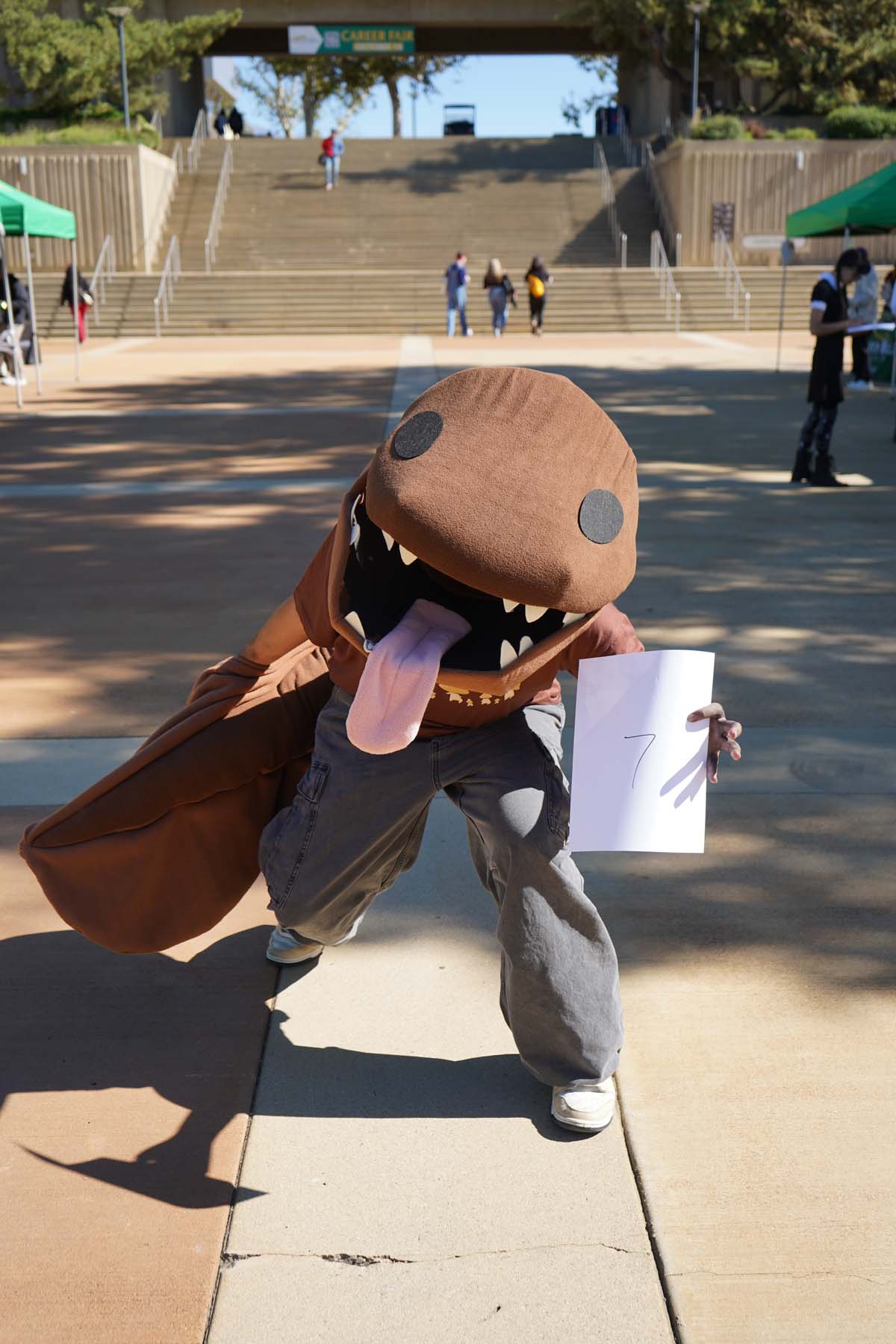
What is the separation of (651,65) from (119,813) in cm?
4738

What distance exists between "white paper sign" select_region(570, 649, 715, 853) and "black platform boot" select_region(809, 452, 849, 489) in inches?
311

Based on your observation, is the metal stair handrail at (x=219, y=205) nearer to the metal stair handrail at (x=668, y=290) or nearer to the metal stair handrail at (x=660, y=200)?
the metal stair handrail at (x=668, y=290)

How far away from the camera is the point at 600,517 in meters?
2.16

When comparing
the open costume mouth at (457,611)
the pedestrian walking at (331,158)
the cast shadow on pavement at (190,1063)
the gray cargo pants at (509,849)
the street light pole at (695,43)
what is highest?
the street light pole at (695,43)

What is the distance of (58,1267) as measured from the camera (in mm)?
2107

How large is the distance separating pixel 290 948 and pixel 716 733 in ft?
4.02

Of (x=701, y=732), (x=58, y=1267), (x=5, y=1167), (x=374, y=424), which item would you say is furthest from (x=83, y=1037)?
(x=374, y=424)

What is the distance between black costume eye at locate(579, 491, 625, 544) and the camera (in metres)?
2.15

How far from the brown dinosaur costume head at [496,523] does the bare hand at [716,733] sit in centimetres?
29

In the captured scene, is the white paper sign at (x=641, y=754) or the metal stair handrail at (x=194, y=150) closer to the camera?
the white paper sign at (x=641, y=754)

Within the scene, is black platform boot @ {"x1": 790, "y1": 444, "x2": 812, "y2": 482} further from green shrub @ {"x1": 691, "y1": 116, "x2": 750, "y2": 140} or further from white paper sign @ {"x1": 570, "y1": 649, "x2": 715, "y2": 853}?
green shrub @ {"x1": 691, "y1": 116, "x2": 750, "y2": 140}

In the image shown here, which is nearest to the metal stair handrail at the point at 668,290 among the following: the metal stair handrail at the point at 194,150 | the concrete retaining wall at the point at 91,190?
the concrete retaining wall at the point at 91,190

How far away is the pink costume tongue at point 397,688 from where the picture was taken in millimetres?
2174

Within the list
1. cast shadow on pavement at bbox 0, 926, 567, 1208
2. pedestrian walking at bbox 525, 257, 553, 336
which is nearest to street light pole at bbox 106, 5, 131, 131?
pedestrian walking at bbox 525, 257, 553, 336
